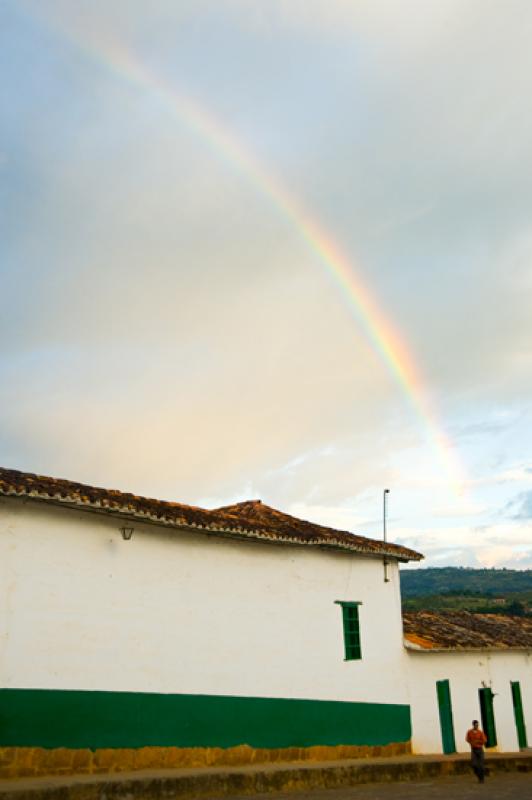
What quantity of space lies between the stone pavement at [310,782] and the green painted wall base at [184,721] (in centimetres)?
55

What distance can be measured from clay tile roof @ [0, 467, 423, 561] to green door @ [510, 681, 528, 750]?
680 centimetres

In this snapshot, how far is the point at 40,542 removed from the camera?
12.4 meters

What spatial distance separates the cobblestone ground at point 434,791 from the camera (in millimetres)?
13012

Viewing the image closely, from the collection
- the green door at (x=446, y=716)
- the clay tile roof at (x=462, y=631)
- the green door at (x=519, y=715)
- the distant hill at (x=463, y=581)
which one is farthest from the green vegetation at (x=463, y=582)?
the green door at (x=446, y=716)

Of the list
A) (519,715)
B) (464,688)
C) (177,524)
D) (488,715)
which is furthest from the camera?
(519,715)

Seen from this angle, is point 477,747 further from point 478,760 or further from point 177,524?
point 177,524

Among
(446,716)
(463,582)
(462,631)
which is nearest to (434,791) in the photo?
(446,716)

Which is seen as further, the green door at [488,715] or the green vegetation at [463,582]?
the green vegetation at [463,582]

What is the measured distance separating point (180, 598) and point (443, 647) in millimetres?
9108

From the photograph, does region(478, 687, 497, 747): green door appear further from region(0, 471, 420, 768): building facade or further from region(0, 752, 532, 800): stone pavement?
region(0, 471, 420, 768): building facade

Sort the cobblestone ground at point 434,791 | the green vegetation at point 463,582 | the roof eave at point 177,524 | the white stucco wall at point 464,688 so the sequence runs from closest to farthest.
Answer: the roof eave at point 177,524 → the cobblestone ground at point 434,791 → the white stucco wall at point 464,688 → the green vegetation at point 463,582

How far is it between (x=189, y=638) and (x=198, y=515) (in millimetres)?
2268

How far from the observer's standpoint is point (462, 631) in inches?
931

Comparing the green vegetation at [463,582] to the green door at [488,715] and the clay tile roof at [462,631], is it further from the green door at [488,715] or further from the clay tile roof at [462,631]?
the green door at [488,715]
